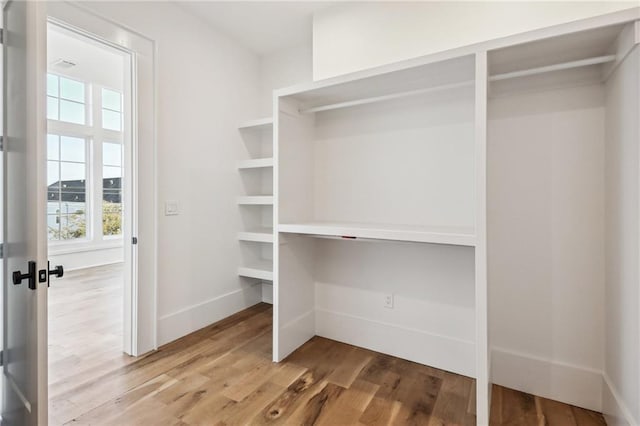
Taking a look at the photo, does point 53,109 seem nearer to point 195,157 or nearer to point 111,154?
point 111,154

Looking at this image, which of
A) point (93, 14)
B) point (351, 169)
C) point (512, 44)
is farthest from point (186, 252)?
point (512, 44)

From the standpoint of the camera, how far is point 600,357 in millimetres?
1760

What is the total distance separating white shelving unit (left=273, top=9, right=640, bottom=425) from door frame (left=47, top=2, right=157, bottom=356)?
3.16 feet

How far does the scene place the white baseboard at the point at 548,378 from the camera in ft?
5.81

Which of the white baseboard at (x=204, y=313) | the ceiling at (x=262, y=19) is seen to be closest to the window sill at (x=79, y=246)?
the white baseboard at (x=204, y=313)

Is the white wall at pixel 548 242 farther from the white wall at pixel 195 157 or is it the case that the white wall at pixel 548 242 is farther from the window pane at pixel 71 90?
the window pane at pixel 71 90

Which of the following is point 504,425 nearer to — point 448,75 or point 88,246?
point 448,75

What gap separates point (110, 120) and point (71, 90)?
66cm

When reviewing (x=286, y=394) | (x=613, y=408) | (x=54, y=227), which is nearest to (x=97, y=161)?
(x=54, y=227)

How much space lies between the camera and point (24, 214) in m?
1.31

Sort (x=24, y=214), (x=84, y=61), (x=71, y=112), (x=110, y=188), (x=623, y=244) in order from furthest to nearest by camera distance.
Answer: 1. (x=110, y=188)
2. (x=71, y=112)
3. (x=84, y=61)
4. (x=623, y=244)
5. (x=24, y=214)

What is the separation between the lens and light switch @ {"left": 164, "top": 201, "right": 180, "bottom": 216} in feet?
8.43

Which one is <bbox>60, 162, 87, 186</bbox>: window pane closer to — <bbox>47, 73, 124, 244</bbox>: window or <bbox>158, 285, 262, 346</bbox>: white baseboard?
<bbox>47, 73, 124, 244</bbox>: window

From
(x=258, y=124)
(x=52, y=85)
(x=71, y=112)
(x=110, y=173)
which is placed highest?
(x=52, y=85)
